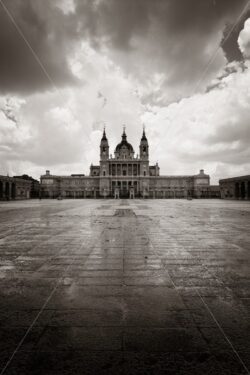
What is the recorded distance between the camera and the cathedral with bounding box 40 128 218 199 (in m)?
106

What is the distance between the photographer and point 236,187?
6538cm

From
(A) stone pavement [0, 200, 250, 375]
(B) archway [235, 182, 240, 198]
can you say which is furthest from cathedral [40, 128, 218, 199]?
(A) stone pavement [0, 200, 250, 375]

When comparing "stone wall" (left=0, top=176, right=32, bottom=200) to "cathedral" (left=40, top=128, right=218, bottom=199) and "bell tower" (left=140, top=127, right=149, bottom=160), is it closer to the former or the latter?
"cathedral" (left=40, top=128, right=218, bottom=199)

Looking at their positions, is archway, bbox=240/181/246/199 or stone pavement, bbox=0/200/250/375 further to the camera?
archway, bbox=240/181/246/199

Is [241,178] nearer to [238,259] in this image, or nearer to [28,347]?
[238,259]

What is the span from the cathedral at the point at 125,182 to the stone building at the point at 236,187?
27.7m

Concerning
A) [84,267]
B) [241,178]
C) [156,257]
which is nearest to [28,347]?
[84,267]

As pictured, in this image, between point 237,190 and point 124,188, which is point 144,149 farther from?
point 237,190

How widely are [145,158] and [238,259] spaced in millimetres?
108015

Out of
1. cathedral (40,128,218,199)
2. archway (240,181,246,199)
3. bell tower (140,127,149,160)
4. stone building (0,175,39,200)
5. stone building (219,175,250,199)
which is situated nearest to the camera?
stone building (219,175,250,199)

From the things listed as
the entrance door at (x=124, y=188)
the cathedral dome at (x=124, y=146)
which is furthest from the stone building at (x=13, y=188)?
the cathedral dome at (x=124, y=146)

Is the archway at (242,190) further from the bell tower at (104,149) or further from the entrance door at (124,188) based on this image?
the bell tower at (104,149)

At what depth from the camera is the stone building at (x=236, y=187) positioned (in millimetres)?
57509

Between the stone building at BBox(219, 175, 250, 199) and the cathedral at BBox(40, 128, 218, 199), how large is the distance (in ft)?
91.0
